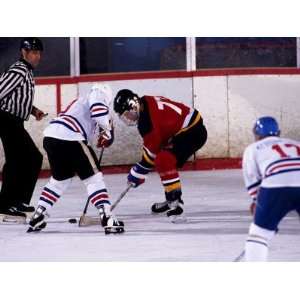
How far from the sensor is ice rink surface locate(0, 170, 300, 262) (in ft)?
15.6

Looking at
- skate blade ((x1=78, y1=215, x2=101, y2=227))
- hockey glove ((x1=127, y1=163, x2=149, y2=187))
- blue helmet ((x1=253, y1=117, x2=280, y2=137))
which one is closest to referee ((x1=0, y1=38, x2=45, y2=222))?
skate blade ((x1=78, y1=215, x2=101, y2=227))

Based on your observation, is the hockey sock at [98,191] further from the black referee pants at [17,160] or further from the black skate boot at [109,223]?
the black referee pants at [17,160]

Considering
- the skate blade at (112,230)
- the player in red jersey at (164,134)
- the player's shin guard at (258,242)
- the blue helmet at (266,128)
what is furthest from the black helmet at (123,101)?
the player's shin guard at (258,242)

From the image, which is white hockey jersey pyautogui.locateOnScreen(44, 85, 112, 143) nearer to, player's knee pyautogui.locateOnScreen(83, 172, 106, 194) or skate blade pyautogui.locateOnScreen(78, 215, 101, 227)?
player's knee pyautogui.locateOnScreen(83, 172, 106, 194)

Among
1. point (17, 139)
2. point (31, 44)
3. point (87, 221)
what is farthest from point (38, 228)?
point (31, 44)

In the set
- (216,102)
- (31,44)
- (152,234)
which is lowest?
(152,234)

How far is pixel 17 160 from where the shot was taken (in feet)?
18.5

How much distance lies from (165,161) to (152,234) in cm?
40

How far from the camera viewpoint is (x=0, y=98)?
5.61 meters

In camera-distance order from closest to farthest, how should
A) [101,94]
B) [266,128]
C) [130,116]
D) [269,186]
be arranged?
[269,186], [266,128], [101,94], [130,116]

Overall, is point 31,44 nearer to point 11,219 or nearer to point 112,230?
point 11,219
